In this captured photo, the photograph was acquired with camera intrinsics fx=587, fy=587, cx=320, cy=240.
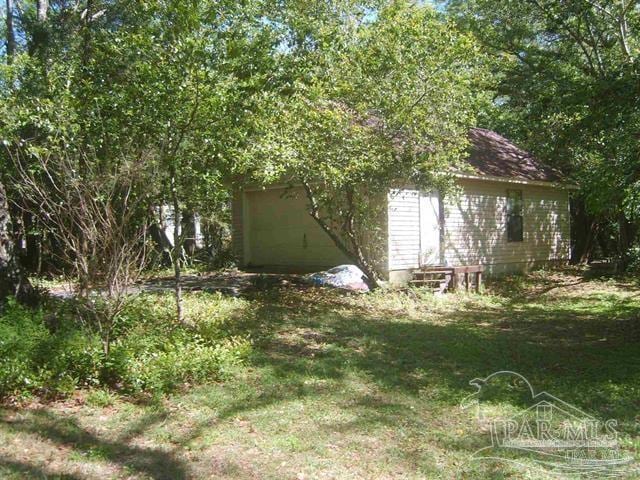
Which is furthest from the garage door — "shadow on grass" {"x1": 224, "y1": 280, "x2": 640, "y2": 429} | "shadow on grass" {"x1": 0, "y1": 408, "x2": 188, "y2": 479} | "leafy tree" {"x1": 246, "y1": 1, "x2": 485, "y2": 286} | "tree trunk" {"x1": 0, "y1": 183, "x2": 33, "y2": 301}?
"shadow on grass" {"x1": 0, "y1": 408, "x2": 188, "y2": 479}

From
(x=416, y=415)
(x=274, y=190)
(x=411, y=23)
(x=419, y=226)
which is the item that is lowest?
(x=416, y=415)

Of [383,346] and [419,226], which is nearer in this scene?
[383,346]

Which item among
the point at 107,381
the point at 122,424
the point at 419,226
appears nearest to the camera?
the point at 122,424

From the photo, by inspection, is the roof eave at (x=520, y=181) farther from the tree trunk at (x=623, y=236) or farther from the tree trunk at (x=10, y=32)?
the tree trunk at (x=10, y=32)

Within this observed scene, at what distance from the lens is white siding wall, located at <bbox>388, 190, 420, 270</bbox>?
524 inches

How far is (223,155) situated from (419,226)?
7513 millimetres

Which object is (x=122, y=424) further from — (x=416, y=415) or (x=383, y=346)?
(x=383, y=346)

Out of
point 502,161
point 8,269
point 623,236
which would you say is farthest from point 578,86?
point 623,236

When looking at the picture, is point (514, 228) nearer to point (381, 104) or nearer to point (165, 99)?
point (381, 104)

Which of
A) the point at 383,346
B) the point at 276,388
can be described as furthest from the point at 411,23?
the point at 276,388

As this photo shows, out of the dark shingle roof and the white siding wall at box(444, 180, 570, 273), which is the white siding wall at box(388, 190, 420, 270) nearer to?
the white siding wall at box(444, 180, 570, 273)

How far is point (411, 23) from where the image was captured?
9828 mm

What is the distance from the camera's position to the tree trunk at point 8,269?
7.30 metres

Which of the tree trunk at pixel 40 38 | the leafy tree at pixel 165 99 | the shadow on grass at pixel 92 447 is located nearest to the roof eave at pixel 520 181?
the leafy tree at pixel 165 99
